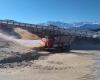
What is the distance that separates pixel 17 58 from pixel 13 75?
699cm

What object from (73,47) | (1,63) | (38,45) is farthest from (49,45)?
(1,63)

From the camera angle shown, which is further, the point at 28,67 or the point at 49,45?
the point at 49,45

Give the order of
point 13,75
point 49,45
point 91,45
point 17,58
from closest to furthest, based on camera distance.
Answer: point 13,75 < point 17,58 < point 49,45 < point 91,45

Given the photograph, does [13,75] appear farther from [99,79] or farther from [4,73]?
[99,79]

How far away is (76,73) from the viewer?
19.9m

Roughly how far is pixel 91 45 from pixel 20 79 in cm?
3723

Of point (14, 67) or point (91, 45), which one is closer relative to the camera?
point (14, 67)

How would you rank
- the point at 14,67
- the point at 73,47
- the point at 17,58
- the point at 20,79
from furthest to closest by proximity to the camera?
the point at 73,47 < the point at 17,58 < the point at 14,67 < the point at 20,79

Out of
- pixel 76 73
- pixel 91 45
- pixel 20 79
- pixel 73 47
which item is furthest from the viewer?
pixel 91 45

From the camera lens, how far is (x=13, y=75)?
60.9 feet

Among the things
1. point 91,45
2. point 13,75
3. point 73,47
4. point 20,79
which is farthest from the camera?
point 91,45

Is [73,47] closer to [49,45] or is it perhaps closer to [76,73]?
[49,45]

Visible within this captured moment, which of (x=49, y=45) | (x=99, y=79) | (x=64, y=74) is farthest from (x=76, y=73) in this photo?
(x=49, y=45)

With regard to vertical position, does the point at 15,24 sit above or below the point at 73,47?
above
